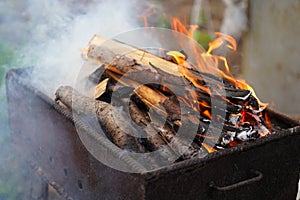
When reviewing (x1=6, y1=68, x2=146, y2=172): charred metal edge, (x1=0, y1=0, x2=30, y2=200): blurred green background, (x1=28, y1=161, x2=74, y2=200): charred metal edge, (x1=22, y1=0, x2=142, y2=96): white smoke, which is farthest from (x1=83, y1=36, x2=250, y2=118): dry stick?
(x1=0, y1=0, x2=30, y2=200): blurred green background

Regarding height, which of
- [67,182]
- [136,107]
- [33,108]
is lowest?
[67,182]

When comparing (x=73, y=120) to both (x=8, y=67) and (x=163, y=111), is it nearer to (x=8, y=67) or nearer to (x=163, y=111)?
(x=163, y=111)

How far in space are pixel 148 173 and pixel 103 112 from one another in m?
0.63

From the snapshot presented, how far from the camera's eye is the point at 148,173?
1900 mm

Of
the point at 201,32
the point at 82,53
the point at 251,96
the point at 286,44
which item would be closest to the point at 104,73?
the point at 82,53

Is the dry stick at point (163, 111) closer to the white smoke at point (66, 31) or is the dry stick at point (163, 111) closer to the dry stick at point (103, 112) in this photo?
the dry stick at point (103, 112)

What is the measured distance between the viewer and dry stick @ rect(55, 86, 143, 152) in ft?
7.43

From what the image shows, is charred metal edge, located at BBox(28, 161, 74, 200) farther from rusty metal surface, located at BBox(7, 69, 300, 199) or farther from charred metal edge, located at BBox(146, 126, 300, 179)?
charred metal edge, located at BBox(146, 126, 300, 179)

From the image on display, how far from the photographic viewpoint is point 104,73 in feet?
9.33

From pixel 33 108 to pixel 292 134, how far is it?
59.0 inches

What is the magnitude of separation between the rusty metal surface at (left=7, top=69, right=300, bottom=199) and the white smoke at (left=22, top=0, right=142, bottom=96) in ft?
0.83

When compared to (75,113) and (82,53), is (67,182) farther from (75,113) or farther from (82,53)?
(82,53)

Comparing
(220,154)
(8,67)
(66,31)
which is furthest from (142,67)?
(8,67)

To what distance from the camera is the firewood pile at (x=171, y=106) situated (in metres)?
2.28
